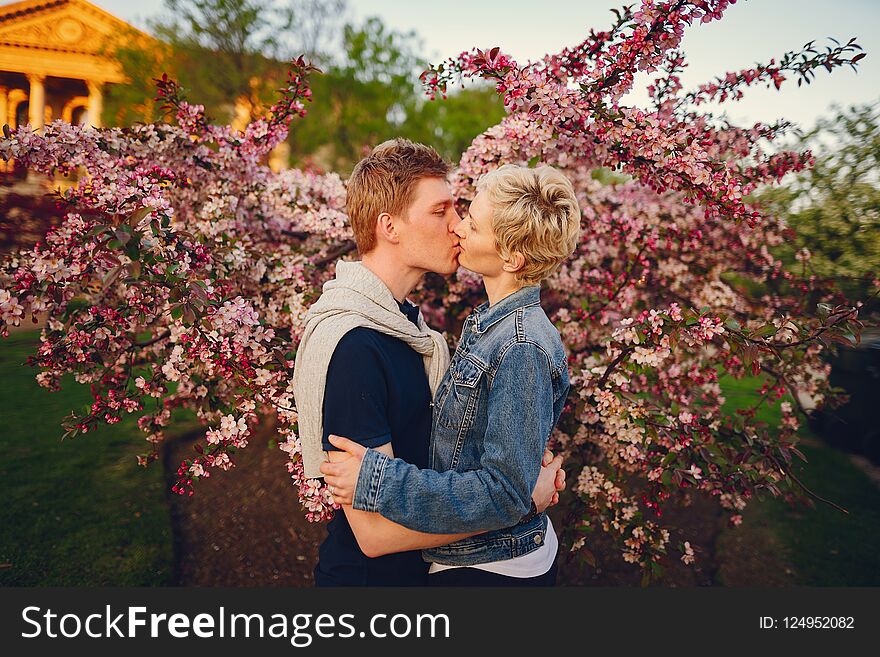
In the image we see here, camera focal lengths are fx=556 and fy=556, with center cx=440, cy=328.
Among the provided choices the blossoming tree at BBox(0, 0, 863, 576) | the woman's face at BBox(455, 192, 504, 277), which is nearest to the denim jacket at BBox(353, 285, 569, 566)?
the woman's face at BBox(455, 192, 504, 277)

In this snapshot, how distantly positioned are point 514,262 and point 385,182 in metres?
0.64

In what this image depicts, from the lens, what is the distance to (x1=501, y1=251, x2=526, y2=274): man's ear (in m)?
1.93

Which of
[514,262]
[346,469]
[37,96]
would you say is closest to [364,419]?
[346,469]

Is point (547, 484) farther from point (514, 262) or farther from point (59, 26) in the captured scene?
point (59, 26)

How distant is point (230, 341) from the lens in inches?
107

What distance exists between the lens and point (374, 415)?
1730 mm

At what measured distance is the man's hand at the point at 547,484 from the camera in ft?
6.60

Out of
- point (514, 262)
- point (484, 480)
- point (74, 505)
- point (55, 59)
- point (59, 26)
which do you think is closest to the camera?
point (484, 480)

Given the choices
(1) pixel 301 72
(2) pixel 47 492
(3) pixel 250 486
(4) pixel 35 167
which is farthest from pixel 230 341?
(2) pixel 47 492

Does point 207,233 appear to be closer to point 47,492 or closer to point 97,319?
point 97,319

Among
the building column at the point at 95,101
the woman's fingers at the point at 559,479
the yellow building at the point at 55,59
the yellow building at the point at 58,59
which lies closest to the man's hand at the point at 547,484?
the woman's fingers at the point at 559,479

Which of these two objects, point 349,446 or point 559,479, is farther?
point 559,479

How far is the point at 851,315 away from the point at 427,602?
2334 mm

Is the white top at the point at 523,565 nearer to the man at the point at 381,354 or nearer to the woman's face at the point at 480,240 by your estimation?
the man at the point at 381,354
